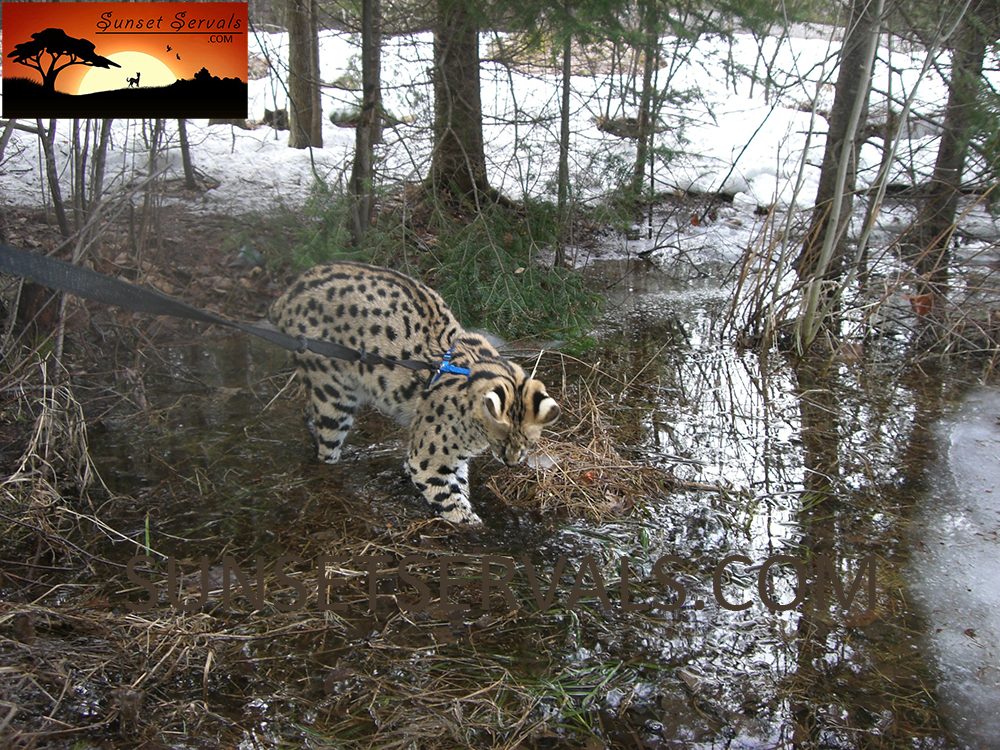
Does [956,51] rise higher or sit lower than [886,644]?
higher

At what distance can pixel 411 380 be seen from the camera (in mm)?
4879

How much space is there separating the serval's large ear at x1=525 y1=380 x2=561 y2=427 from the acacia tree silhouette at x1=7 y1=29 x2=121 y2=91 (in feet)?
12.9

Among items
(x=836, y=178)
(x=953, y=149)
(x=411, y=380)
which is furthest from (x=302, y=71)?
(x=953, y=149)

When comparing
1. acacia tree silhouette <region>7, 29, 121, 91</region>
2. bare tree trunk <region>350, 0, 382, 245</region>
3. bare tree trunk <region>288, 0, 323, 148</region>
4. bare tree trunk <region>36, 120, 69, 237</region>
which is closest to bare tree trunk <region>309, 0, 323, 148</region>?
bare tree trunk <region>288, 0, 323, 148</region>

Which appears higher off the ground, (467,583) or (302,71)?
(302,71)

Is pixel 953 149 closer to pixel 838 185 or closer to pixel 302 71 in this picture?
pixel 838 185

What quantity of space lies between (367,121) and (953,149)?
611 centimetres

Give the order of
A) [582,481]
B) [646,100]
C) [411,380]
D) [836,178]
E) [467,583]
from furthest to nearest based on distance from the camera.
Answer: [646,100] < [836,178] < [411,380] < [582,481] < [467,583]

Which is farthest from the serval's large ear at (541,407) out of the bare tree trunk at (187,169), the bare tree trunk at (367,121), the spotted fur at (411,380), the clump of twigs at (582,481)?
the bare tree trunk at (187,169)

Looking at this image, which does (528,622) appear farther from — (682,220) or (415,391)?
(682,220)

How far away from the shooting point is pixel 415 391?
193 inches

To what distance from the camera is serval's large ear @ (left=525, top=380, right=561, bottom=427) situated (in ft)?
14.3

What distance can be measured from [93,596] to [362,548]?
1.30 meters

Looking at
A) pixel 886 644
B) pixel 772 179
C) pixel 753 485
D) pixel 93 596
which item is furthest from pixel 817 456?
pixel 772 179
